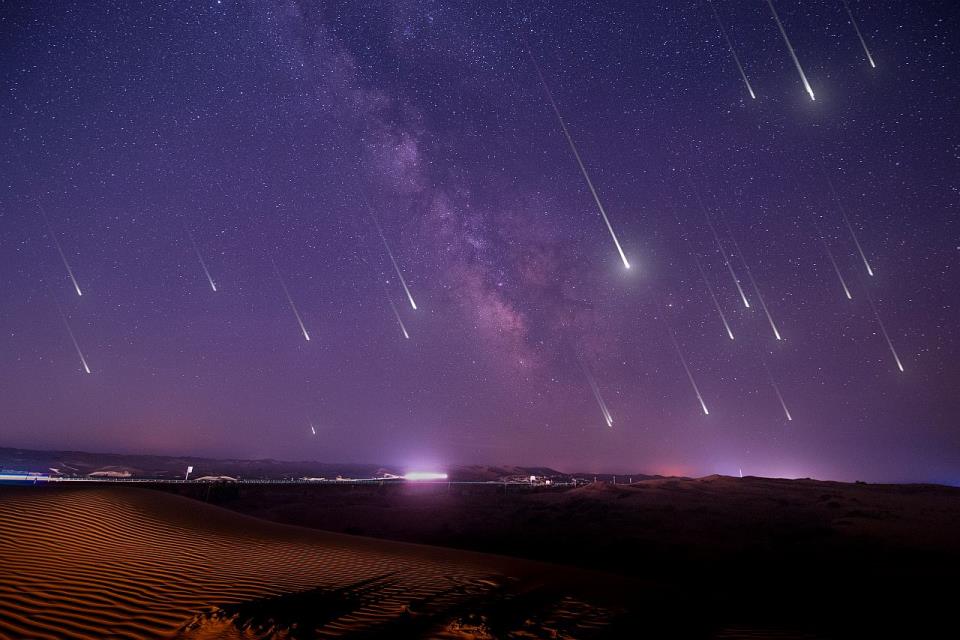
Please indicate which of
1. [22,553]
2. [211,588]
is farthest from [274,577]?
[22,553]

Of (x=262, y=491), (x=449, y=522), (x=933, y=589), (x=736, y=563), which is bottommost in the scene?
(x=262, y=491)

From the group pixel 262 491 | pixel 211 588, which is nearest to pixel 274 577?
pixel 211 588

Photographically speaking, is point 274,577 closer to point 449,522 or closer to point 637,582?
point 637,582

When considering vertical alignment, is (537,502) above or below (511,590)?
below

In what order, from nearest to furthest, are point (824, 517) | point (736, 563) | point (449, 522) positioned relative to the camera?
point (736, 563) < point (824, 517) < point (449, 522)

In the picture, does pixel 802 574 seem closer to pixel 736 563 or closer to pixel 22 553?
pixel 736 563

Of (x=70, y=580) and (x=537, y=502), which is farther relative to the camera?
(x=537, y=502)

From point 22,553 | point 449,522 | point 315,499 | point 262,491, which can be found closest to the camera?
point 22,553
